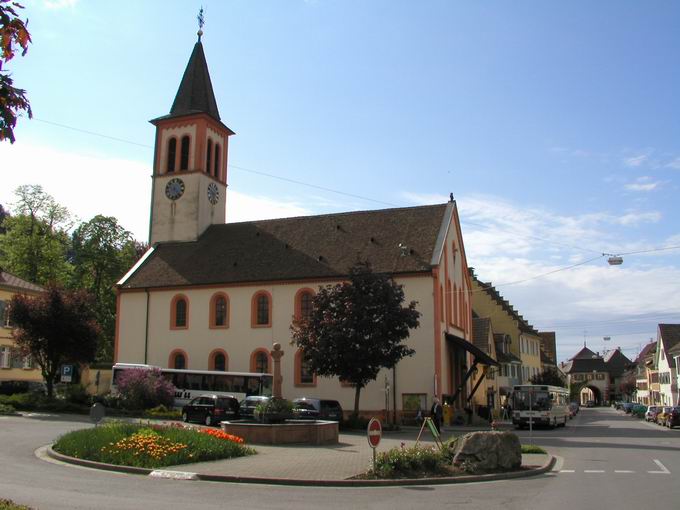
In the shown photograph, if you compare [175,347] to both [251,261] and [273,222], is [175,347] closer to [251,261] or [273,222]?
[251,261]

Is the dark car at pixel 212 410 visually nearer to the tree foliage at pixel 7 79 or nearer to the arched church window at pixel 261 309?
the arched church window at pixel 261 309

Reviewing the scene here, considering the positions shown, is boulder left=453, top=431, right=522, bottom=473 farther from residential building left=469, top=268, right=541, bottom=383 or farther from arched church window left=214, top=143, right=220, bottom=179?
residential building left=469, top=268, right=541, bottom=383

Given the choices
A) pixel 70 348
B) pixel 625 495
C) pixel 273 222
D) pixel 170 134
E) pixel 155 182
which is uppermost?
pixel 170 134

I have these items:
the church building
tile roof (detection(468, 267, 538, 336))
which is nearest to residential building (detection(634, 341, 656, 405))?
tile roof (detection(468, 267, 538, 336))

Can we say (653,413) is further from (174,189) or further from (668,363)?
(174,189)

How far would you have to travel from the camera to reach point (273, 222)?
4622 cm

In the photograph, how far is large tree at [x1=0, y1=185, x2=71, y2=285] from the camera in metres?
57.8

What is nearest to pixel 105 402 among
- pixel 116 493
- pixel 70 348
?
pixel 70 348

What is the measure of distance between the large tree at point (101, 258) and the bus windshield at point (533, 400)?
3343cm

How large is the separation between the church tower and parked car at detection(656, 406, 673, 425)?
3159 cm

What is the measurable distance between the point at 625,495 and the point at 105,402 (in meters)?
28.8

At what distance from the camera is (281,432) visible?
22.3 meters

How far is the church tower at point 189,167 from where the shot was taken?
4700 cm

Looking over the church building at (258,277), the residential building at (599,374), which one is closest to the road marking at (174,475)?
the church building at (258,277)
